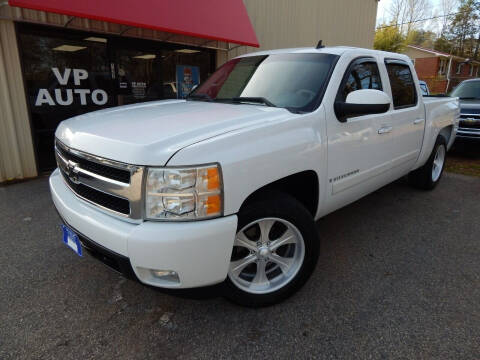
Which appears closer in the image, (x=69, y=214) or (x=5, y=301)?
(x=69, y=214)

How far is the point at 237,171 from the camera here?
1.91 m

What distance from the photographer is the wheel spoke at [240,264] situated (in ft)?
7.22

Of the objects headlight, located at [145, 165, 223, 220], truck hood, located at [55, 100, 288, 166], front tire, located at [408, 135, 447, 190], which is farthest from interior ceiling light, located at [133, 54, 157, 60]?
headlight, located at [145, 165, 223, 220]

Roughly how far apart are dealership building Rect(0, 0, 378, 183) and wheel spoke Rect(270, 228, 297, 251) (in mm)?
4366

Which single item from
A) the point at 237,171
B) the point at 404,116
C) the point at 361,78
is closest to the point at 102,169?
→ the point at 237,171

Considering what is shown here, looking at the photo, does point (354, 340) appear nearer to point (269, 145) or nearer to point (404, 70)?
point (269, 145)

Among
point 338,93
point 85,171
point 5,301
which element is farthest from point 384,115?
point 5,301

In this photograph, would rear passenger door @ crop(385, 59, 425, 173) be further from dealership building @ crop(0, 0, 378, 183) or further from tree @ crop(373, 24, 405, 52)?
tree @ crop(373, 24, 405, 52)

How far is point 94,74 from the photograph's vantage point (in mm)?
6234

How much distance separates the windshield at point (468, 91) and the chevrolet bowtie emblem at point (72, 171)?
9.46 metres

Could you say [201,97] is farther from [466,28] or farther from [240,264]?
[466,28]

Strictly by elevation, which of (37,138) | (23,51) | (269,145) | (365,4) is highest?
(365,4)

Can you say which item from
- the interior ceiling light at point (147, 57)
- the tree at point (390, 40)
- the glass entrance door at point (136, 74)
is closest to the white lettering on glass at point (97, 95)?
the glass entrance door at point (136, 74)

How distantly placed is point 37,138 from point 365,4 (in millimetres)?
12345
